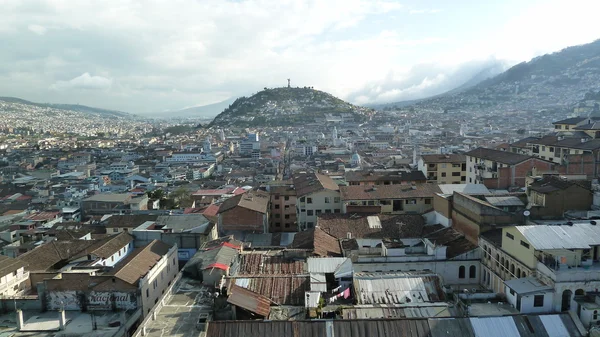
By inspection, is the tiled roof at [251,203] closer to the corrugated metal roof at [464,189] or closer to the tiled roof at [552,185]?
the corrugated metal roof at [464,189]

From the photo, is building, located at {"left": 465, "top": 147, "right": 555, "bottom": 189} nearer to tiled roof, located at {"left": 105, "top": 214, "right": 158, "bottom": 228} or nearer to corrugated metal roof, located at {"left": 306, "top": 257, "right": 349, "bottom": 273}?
corrugated metal roof, located at {"left": 306, "top": 257, "right": 349, "bottom": 273}

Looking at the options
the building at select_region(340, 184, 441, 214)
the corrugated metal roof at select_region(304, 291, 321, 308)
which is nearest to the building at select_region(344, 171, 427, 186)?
the building at select_region(340, 184, 441, 214)

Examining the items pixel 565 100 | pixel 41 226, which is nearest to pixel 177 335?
pixel 41 226

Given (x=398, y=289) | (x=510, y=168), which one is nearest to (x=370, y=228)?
(x=398, y=289)

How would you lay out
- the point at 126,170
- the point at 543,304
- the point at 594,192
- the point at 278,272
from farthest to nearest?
1. the point at 126,170
2. the point at 594,192
3. the point at 278,272
4. the point at 543,304

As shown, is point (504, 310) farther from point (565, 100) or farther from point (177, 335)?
point (565, 100)

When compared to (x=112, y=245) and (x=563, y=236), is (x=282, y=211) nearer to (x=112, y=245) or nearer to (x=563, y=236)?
(x=112, y=245)
